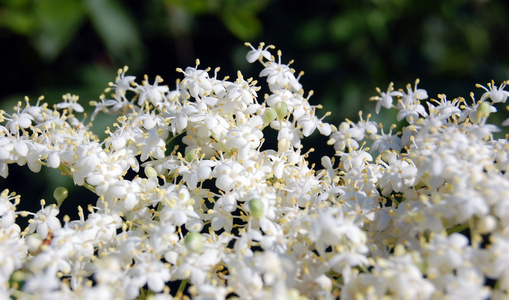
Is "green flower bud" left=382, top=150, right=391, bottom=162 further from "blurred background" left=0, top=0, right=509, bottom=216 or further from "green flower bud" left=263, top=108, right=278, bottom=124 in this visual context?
"blurred background" left=0, top=0, right=509, bottom=216

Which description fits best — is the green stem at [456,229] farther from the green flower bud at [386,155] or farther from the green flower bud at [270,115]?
the green flower bud at [270,115]

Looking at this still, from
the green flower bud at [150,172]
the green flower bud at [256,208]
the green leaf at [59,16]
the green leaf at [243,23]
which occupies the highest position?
the green leaf at [243,23]

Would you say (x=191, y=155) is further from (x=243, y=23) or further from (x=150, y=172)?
(x=243, y=23)

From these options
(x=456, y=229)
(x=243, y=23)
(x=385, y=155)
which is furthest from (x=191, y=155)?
(x=243, y=23)

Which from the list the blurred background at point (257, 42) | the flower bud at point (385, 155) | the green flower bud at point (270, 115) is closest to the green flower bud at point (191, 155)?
the green flower bud at point (270, 115)

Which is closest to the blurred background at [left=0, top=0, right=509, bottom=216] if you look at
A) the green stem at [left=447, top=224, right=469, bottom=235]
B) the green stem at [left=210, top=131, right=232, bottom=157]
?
the green stem at [left=210, top=131, right=232, bottom=157]

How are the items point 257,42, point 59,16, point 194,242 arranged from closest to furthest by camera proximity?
point 194,242
point 59,16
point 257,42

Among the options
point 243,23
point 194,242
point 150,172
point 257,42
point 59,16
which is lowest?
point 194,242

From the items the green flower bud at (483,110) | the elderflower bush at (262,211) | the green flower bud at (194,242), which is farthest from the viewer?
the green flower bud at (483,110)
